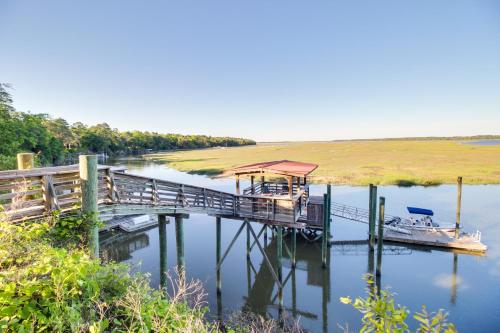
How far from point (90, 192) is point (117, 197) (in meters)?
1.88

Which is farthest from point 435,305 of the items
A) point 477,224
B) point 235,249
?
point 477,224

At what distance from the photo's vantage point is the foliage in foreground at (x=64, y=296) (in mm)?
3367

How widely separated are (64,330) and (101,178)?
546 cm

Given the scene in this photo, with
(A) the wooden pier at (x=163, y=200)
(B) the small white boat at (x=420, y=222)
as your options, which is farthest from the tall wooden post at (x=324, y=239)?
(B) the small white boat at (x=420, y=222)

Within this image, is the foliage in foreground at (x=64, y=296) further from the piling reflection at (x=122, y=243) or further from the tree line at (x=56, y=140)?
the piling reflection at (x=122, y=243)

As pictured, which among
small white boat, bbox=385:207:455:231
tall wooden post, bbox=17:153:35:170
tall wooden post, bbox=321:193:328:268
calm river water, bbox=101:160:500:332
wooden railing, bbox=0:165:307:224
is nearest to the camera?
wooden railing, bbox=0:165:307:224

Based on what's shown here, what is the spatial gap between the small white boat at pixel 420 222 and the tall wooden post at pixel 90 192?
71.2 ft

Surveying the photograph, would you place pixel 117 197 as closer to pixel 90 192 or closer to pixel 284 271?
pixel 90 192

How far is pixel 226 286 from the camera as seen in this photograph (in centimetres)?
1521

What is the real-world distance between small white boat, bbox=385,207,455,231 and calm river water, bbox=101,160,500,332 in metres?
2.08

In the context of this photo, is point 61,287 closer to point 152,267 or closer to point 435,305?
point 152,267

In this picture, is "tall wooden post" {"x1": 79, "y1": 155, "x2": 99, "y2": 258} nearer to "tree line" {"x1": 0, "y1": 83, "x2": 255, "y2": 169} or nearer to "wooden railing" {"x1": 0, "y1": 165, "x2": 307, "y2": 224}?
"wooden railing" {"x1": 0, "y1": 165, "x2": 307, "y2": 224}

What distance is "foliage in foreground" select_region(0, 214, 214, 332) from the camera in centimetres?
337

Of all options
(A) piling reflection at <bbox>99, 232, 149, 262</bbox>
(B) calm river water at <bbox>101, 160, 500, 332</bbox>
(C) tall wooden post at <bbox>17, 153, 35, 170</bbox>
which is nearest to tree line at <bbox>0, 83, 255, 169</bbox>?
(C) tall wooden post at <bbox>17, 153, 35, 170</bbox>
